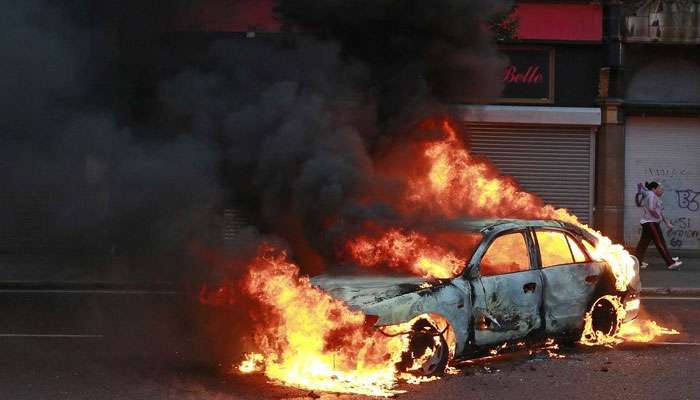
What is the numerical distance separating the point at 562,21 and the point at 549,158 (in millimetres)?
2640

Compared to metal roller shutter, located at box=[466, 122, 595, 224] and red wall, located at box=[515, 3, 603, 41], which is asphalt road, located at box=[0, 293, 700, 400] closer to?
metal roller shutter, located at box=[466, 122, 595, 224]

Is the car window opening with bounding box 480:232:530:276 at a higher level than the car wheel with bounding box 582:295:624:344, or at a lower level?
higher

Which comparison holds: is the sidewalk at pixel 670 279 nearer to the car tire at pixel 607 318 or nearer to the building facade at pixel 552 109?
the building facade at pixel 552 109

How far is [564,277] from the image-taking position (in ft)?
26.7

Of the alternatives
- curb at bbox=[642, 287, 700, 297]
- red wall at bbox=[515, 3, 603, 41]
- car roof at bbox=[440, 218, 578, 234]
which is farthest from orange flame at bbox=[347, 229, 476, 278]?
red wall at bbox=[515, 3, 603, 41]

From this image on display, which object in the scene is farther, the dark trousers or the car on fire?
the dark trousers

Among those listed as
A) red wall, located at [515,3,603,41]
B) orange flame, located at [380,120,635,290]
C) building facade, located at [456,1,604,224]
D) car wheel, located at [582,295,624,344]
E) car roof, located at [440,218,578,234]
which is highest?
red wall, located at [515,3,603,41]

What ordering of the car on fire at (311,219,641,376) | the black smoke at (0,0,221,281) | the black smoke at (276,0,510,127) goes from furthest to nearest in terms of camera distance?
the black smoke at (276,0,510,127), the black smoke at (0,0,221,281), the car on fire at (311,219,641,376)

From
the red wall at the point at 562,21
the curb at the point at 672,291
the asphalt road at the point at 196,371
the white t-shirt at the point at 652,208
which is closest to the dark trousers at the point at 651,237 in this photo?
the white t-shirt at the point at 652,208

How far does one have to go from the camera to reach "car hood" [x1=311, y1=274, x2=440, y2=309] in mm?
6879

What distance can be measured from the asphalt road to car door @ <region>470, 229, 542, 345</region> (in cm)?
35

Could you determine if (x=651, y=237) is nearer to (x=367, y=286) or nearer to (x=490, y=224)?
(x=490, y=224)

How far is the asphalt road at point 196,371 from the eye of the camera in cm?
686

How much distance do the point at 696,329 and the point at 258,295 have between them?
17.1 feet
